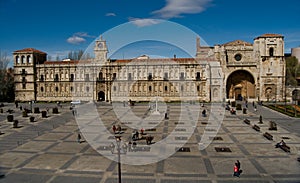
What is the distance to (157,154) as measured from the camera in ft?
68.5

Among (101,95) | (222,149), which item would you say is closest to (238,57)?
(101,95)

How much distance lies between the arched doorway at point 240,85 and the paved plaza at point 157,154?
94.4 feet

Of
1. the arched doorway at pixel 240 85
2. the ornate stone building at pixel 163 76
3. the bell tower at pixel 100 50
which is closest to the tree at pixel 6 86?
the ornate stone building at pixel 163 76

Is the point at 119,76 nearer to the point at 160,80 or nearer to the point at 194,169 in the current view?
the point at 160,80

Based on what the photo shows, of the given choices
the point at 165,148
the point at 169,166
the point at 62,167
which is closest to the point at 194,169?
the point at 169,166

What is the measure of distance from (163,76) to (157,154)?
41.7 metres

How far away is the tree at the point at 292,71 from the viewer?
73100mm

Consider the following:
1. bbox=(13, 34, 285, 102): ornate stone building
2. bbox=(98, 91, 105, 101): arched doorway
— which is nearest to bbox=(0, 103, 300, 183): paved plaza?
bbox=(13, 34, 285, 102): ornate stone building

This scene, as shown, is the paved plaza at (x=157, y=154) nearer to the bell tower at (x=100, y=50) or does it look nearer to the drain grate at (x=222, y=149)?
the drain grate at (x=222, y=149)

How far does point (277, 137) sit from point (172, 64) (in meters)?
37.2

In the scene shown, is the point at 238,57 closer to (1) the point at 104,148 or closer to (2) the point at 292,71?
(2) the point at 292,71

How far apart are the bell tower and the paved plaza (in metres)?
31.6

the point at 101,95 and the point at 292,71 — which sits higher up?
the point at 292,71

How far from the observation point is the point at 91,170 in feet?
57.5
